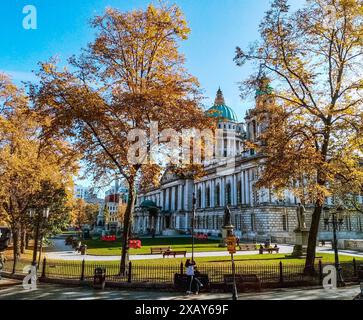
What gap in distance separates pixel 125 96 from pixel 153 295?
31.6ft

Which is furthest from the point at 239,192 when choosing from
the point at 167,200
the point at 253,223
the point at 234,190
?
the point at 167,200

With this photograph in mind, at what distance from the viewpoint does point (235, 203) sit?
6831cm

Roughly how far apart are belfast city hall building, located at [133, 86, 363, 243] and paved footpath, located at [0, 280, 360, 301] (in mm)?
8545

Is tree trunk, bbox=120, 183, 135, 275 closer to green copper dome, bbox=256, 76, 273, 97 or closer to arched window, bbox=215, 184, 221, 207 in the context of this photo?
green copper dome, bbox=256, 76, 273, 97

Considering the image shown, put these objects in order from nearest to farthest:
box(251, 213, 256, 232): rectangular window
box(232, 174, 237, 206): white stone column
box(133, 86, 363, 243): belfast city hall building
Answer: box(133, 86, 363, 243): belfast city hall building → box(251, 213, 256, 232): rectangular window → box(232, 174, 237, 206): white stone column

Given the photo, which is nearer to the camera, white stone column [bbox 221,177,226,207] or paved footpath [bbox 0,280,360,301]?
paved footpath [bbox 0,280,360,301]

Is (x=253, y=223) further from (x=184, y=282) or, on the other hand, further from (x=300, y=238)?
(x=184, y=282)

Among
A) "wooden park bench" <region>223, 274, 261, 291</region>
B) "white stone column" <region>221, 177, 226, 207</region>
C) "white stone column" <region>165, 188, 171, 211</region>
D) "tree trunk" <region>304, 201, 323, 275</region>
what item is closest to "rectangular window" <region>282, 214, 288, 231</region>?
"white stone column" <region>221, 177, 226, 207</region>

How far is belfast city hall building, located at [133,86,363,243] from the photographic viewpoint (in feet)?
184

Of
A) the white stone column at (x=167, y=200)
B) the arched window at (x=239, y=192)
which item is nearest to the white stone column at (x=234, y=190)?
the arched window at (x=239, y=192)

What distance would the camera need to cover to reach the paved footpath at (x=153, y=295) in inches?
534

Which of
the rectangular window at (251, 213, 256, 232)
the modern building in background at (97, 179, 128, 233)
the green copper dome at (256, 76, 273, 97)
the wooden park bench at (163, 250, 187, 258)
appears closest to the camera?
the green copper dome at (256, 76, 273, 97)
